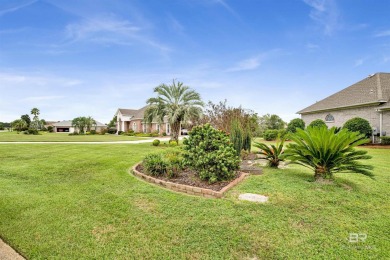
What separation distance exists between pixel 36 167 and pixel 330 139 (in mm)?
9392

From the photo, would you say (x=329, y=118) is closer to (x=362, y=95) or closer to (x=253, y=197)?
(x=362, y=95)

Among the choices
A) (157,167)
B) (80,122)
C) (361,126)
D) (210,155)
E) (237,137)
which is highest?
(80,122)

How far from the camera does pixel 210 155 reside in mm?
5203

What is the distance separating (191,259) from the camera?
7.82 ft

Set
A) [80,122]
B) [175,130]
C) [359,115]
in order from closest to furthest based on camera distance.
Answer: [175,130], [359,115], [80,122]

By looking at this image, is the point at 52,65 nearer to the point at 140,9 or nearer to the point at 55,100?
the point at 140,9

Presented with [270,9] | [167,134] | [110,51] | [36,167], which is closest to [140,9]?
[110,51]

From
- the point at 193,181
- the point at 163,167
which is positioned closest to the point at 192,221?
the point at 193,181

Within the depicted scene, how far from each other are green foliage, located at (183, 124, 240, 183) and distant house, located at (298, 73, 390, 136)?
55.8 ft

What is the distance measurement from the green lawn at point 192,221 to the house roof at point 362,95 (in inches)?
628

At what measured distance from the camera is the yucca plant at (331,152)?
4812mm

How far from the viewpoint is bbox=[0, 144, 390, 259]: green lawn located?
2542 mm

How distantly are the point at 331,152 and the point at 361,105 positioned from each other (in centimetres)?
1726

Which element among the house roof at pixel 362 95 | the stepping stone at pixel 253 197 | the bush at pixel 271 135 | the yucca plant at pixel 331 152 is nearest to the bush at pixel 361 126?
the house roof at pixel 362 95
